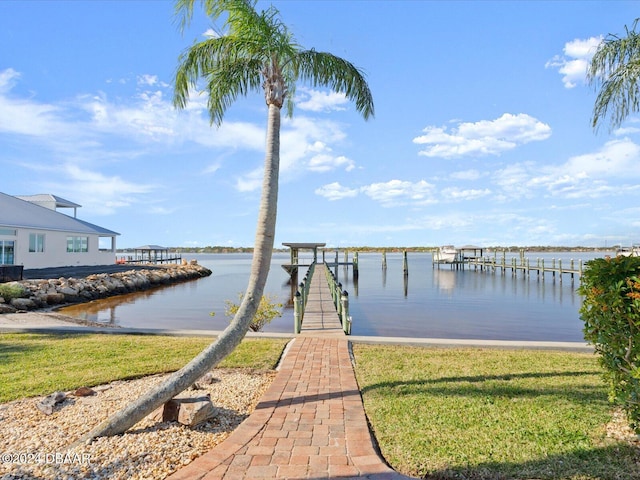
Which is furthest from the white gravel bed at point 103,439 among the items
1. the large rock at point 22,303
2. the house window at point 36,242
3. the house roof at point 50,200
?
the house roof at point 50,200

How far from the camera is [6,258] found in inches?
1075

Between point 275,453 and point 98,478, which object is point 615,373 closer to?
point 275,453

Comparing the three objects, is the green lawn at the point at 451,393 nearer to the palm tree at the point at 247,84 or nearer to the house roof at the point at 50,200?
the palm tree at the point at 247,84

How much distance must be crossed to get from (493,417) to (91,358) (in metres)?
7.18

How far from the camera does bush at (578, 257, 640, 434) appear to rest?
12.7ft

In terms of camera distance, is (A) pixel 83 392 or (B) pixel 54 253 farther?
(B) pixel 54 253

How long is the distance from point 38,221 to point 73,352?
28479 millimetres

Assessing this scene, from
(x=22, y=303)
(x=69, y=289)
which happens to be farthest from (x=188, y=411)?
(x=69, y=289)

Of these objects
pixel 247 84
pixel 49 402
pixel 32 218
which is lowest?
pixel 49 402

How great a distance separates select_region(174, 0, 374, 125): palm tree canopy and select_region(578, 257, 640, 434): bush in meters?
4.87

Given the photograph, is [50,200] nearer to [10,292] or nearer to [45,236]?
[45,236]

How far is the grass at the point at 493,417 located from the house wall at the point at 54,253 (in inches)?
1200

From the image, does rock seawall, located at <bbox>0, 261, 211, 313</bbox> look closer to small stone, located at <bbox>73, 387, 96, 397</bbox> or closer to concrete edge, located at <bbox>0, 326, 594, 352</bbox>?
concrete edge, located at <bbox>0, 326, 594, 352</bbox>

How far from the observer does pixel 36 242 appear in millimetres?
30281
